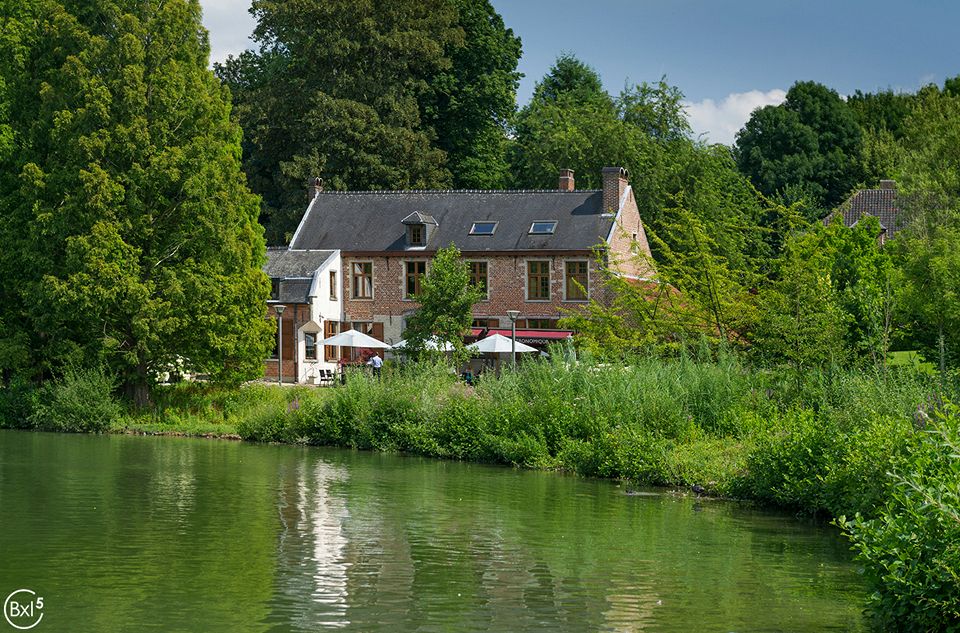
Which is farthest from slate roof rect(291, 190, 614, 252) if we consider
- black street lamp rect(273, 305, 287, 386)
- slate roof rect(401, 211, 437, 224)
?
black street lamp rect(273, 305, 287, 386)

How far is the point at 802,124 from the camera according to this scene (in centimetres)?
7100

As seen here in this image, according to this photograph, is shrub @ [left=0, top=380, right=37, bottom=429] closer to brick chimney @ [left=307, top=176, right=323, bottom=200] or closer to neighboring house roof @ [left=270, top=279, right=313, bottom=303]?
neighboring house roof @ [left=270, top=279, right=313, bottom=303]

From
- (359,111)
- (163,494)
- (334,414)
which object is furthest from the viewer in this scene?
(359,111)

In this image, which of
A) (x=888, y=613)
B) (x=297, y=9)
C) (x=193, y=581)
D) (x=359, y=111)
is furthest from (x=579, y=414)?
(x=297, y=9)

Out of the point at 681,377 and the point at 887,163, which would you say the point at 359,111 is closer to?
the point at 887,163

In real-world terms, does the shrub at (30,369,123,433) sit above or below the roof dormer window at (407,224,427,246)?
below

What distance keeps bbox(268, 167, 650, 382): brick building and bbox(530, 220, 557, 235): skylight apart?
0.04 meters

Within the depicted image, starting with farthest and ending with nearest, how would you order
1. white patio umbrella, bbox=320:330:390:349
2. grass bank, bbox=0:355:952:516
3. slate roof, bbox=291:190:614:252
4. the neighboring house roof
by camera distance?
slate roof, bbox=291:190:614:252 < the neighboring house roof < white patio umbrella, bbox=320:330:390:349 < grass bank, bbox=0:355:952:516

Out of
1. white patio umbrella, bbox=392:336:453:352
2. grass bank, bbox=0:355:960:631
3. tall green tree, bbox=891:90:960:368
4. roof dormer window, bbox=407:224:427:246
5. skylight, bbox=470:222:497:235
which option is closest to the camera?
grass bank, bbox=0:355:960:631

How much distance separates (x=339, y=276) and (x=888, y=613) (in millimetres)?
42468

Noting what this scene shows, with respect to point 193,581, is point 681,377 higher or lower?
higher

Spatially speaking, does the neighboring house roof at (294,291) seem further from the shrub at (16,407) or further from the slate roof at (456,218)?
the shrub at (16,407)

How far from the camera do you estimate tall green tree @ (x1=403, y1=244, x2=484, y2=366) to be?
4169 centimetres

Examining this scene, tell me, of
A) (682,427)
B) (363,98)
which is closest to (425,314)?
(682,427)
